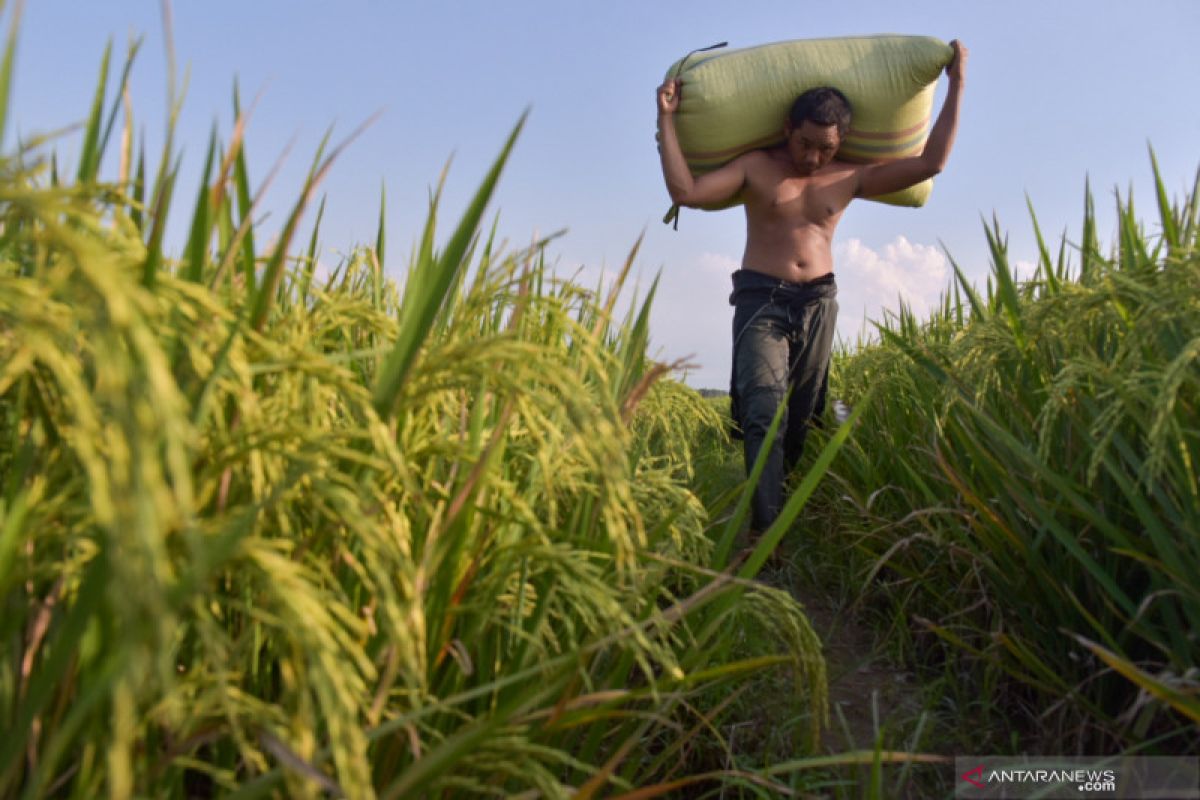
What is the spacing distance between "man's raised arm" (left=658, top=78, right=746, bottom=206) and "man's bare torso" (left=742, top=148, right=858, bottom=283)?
121mm

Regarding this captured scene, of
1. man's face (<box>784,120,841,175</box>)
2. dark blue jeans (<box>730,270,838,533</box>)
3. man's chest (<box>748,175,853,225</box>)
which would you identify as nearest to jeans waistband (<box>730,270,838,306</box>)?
dark blue jeans (<box>730,270,838,533</box>)

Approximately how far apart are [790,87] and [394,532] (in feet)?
12.3

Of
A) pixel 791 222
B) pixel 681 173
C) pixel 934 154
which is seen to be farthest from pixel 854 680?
pixel 934 154

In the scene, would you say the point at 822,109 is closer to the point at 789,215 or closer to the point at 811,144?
the point at 811,144

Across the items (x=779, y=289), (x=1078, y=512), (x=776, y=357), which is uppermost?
(x=779, y=289)

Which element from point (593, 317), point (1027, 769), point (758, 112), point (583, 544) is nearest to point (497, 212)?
point (593, 317)

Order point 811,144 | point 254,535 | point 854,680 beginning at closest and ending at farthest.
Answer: point 254,535, point 854,680, point 811,144

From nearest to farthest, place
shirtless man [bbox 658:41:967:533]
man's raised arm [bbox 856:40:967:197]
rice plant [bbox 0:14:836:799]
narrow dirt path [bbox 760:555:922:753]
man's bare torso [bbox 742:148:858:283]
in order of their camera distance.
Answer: rice plant [bbox 0:14:836:799], narrow dirt path [bbox 760:555:922:753], shirtless man [bbox 658:41:967:533], man's bare torso [bbox 742:148:858:283], man's raised arm [bbox 856:40:967:197]

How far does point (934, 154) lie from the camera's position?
4141 mm

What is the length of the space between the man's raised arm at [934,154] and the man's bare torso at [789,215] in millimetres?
176

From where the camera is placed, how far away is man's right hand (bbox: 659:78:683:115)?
403 centimetres

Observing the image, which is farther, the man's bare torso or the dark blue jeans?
the man's bare torso

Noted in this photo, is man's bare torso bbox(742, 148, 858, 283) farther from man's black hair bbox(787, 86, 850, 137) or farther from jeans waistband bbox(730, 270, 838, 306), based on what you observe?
man's black hair bbox(787, 86, 850, 137)

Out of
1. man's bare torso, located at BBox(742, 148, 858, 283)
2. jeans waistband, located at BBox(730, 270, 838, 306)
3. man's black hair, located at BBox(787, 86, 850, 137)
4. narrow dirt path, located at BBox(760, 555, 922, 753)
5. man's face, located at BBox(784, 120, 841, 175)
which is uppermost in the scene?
A: man's black hair, located at BBox(787, 86, 850, 137)
